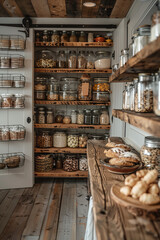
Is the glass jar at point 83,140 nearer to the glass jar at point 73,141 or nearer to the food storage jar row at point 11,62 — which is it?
the glass jar at point 73,141

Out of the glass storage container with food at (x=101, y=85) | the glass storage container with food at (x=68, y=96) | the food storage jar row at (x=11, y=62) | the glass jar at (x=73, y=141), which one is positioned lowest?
the glass jar at (x=73, y=141)

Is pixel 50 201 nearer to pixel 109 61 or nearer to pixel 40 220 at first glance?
pixel 40 220

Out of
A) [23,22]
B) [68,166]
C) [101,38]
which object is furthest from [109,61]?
[68,166]

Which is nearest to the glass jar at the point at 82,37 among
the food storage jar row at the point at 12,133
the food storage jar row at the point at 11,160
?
the food storage jar row at the point at 12,133

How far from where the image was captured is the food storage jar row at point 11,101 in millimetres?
3064

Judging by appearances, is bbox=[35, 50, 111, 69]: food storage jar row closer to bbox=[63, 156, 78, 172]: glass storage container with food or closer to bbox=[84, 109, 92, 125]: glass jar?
bbox=[84, 109, 92, 125]: glass jar

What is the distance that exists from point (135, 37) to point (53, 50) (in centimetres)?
250

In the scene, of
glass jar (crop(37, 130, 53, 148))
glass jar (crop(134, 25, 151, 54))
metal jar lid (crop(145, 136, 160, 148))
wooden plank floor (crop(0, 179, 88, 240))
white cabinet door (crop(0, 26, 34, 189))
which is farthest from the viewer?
glass jar (crop(37, 130, 53, 148))

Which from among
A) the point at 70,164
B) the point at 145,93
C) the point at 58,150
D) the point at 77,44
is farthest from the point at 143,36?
the point at 70,164

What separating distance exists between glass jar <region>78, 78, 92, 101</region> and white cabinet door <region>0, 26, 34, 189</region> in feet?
2.30

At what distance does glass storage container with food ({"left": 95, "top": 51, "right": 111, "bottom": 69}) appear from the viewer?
330cm

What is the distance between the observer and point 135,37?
1334 mm

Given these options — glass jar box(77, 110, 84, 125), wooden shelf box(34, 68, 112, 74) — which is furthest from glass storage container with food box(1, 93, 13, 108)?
glass jar box(77, 110, 84, 125)

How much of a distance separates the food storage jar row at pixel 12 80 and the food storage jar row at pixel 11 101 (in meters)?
0.13
